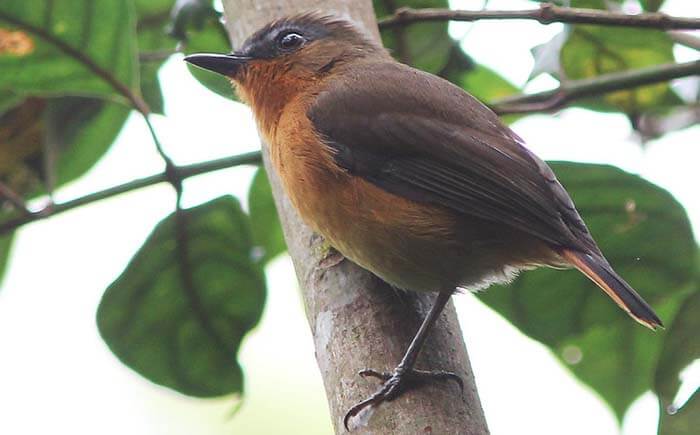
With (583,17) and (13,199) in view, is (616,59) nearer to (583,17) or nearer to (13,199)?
(583,17)

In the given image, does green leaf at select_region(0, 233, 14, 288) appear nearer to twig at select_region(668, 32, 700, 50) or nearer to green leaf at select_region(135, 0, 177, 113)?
green leaf at select_region(135, 0, 177, 113)

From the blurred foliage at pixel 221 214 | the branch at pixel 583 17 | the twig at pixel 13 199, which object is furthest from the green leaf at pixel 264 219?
the branch at pixel 583 17

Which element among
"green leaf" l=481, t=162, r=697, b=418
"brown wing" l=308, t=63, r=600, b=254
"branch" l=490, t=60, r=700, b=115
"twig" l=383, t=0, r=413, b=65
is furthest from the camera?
"twig" l=383, t=0, r=413, b=65

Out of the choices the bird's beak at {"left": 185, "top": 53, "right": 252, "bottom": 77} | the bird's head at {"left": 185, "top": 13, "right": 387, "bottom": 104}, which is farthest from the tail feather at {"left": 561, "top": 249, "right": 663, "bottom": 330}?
the bird's beak at {"left": 185, "top": 53, "right": 252, "bottom": 77}

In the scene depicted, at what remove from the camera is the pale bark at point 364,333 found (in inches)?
72.5

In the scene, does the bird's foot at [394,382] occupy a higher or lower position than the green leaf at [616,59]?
higher

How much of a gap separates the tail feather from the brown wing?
32mm

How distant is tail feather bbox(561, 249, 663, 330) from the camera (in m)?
2.30

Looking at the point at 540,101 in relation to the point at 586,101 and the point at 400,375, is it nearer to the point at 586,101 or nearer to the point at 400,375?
the point at 586,101

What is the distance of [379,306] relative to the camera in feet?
7.13

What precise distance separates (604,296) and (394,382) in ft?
3.99

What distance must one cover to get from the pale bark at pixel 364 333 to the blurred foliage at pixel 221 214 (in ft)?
1.44

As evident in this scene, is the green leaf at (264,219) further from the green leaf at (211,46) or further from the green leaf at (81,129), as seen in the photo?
the green leaf at (81,129)

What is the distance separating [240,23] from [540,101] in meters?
0.87
